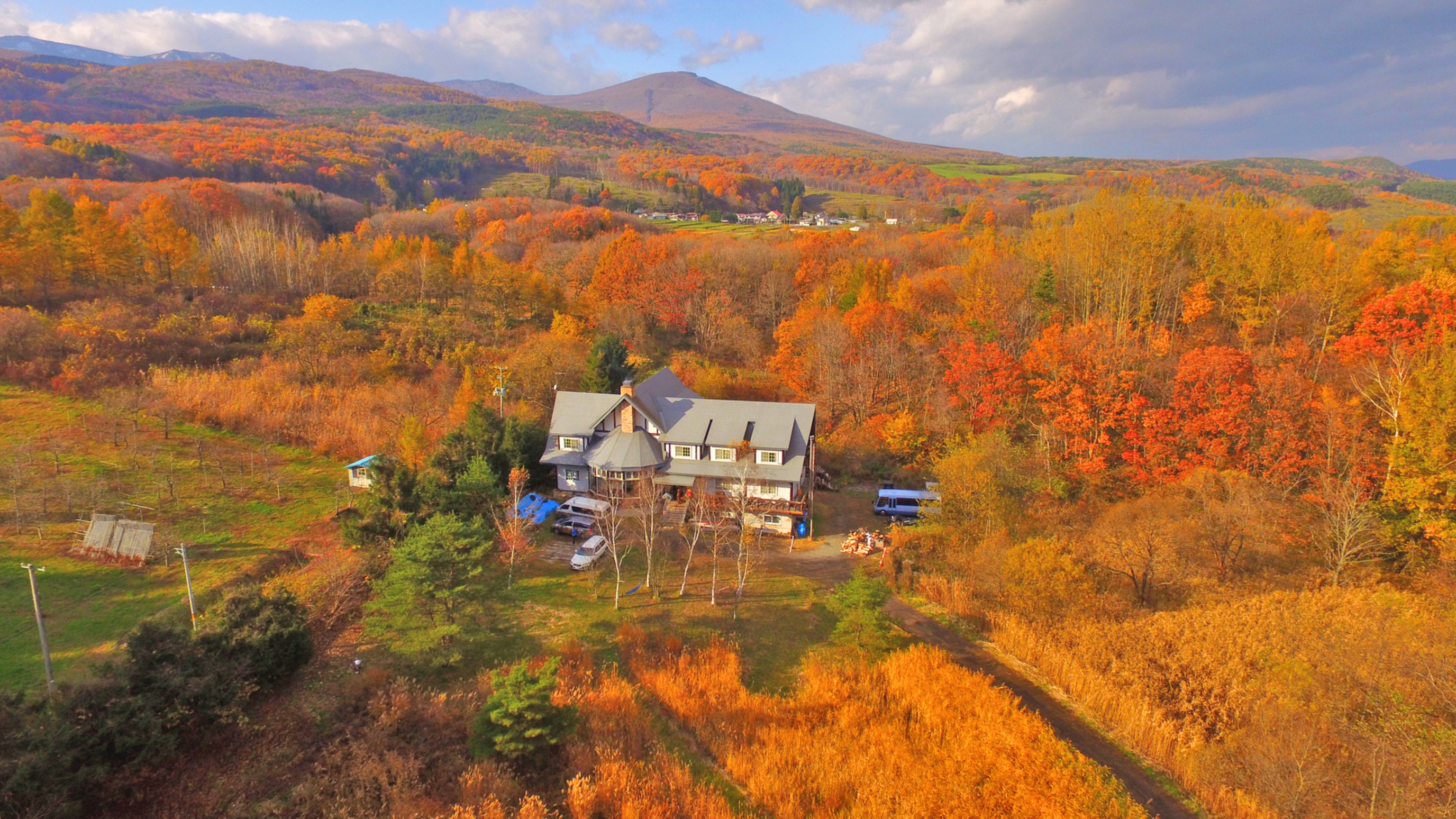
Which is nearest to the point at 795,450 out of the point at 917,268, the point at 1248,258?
the point at 1248,258

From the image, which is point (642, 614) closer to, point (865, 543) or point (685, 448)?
point (865, 543)


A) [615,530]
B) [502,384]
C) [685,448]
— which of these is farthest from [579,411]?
[615,530]

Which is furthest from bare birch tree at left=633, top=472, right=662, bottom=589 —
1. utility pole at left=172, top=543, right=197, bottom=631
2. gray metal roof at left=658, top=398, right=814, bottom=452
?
utility pole at left=172, top=543, right=197, bottom=631

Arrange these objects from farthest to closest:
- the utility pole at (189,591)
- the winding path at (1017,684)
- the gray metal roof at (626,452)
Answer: the gray metal roof at (626,452), the utility pole at (189,591), the winding path at (1017,684)

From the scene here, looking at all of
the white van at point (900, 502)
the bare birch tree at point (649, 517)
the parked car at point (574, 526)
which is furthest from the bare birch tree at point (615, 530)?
the white van at point (900, 502)

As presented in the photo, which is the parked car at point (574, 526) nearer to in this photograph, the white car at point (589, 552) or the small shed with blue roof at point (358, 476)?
the white car at point (589, 552)

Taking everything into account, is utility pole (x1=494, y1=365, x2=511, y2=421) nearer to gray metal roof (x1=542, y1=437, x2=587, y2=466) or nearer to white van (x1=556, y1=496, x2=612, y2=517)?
gray metal roof (x1=542, y1=437, x2=587, y2=466)

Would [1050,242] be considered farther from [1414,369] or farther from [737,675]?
[737,675]
